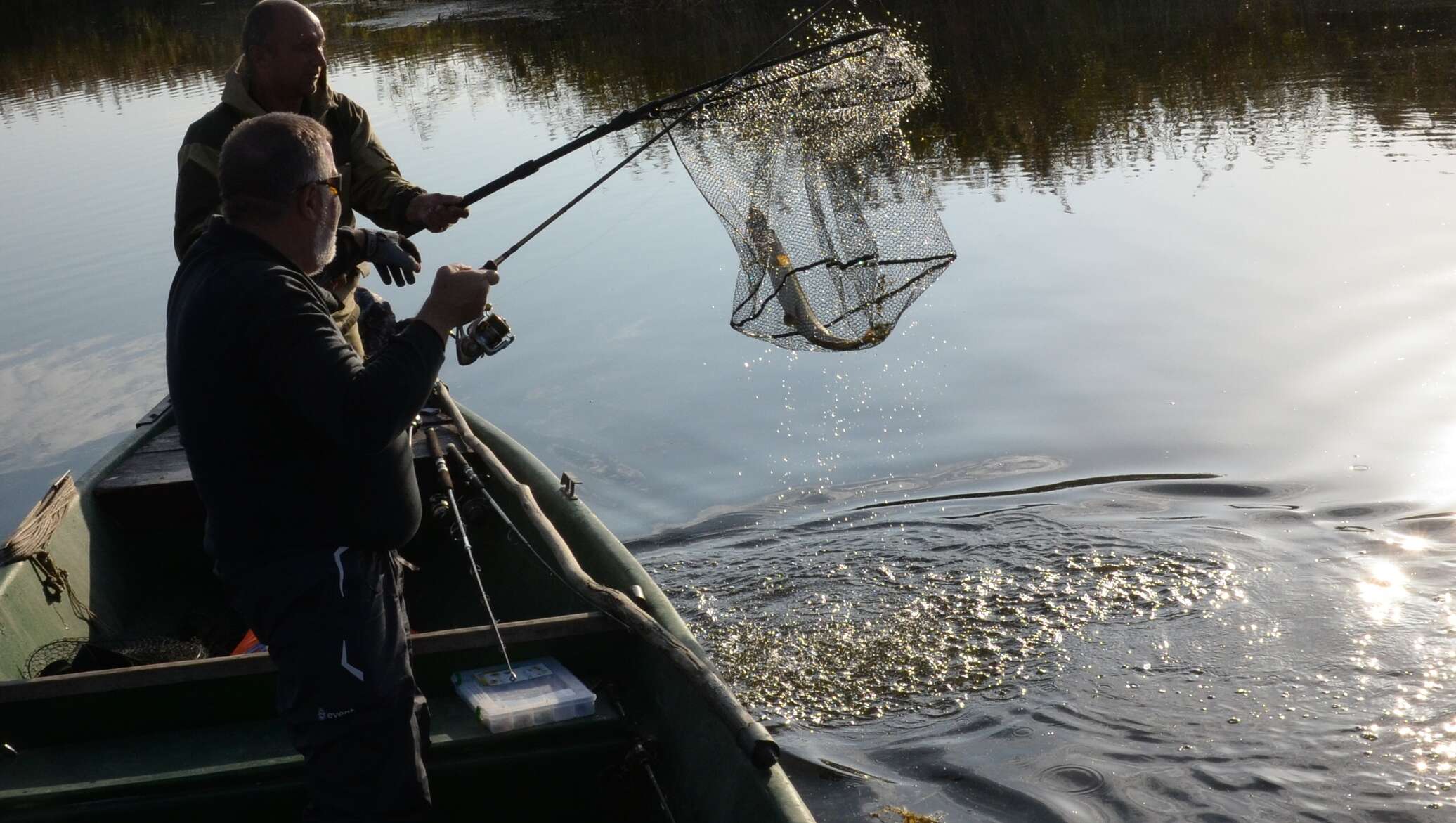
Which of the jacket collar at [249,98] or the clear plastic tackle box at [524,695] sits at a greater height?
the jacket collar at [249,98]

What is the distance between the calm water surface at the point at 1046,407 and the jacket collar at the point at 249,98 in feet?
7.61

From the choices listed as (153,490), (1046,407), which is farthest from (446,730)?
(1046,407)

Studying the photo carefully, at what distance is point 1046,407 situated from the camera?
22.4 ft

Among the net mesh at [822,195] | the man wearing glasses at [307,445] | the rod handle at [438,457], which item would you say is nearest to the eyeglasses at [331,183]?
the man wearing glasses at [307,445]

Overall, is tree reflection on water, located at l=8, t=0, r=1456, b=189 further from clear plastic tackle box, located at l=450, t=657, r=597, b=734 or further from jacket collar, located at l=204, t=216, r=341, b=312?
jacket collar, located at l=204, t=216, r=341, b=312

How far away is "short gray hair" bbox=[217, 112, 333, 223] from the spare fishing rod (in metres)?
1.23

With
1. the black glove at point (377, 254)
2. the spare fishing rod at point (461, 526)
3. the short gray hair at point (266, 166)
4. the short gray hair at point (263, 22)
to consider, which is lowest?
the spare fishing rod at point (461, 526)

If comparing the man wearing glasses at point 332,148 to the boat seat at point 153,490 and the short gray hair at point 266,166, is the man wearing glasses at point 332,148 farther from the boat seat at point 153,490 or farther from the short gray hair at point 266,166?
the short gray hair at point 266,166

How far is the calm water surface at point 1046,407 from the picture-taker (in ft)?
14.2

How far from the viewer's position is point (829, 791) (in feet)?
13.6

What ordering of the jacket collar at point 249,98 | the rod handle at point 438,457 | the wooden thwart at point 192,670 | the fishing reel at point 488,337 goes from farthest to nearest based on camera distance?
the rod handle at point 438,457 < the jacket collar at point 249,98 < the fishing reel at point 488,337 < the wooden thwart at point 192,670

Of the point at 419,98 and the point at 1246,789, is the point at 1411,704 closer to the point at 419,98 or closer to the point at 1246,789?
the point at 1246,789

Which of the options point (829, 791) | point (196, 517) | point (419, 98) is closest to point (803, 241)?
point (829, 791)

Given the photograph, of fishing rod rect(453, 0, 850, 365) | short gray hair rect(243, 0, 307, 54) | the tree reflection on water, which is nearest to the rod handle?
fishing rod rect(453, 0, 850, 365)
